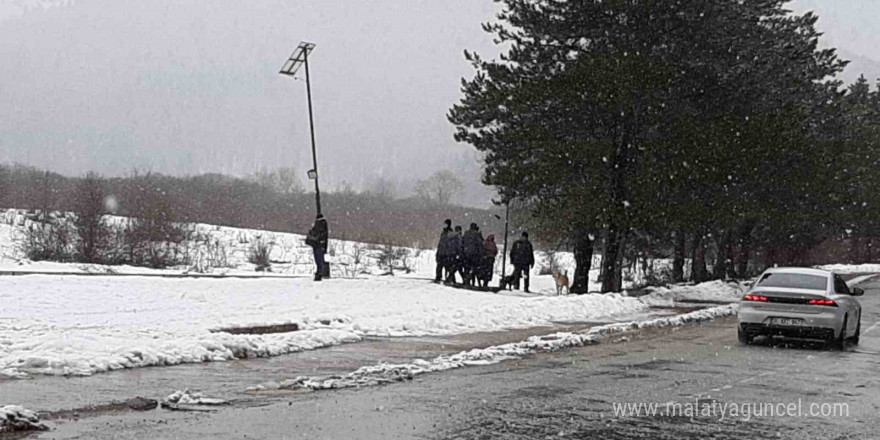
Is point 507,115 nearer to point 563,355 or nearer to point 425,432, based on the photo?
point 563,355

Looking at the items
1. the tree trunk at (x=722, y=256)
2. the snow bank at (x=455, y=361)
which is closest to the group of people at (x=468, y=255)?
the snow bank at (x=455, y=361)

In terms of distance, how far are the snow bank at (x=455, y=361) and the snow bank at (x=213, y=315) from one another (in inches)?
74.8

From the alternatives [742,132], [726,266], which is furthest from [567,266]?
[742,132]

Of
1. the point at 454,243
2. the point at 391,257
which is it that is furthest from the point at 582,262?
the point at 391,257

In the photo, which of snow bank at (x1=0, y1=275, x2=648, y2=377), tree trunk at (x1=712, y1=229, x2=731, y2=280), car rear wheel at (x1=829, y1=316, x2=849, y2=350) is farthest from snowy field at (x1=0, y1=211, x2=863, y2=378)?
tree trunk at (x1=712, y1=229, x2=731, y2=280)

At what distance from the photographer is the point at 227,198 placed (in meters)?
86.9

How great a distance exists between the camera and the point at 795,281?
1839 centimetres

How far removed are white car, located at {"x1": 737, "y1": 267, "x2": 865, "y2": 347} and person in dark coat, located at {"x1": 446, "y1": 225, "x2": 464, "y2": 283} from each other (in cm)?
1313

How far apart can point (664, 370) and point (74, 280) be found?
1540cm

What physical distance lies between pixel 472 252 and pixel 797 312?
46.4 ft

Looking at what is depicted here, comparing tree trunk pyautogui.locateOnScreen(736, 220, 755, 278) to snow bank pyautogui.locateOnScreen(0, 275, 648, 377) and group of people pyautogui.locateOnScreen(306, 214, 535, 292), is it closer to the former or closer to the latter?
group of people pyautogui.locateOnScreen(306, 214, 535, 292)

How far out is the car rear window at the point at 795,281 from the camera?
1817 centimetres

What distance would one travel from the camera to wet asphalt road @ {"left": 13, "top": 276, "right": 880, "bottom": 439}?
26.9 feet

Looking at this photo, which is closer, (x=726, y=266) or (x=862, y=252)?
(x=726, y=266)
